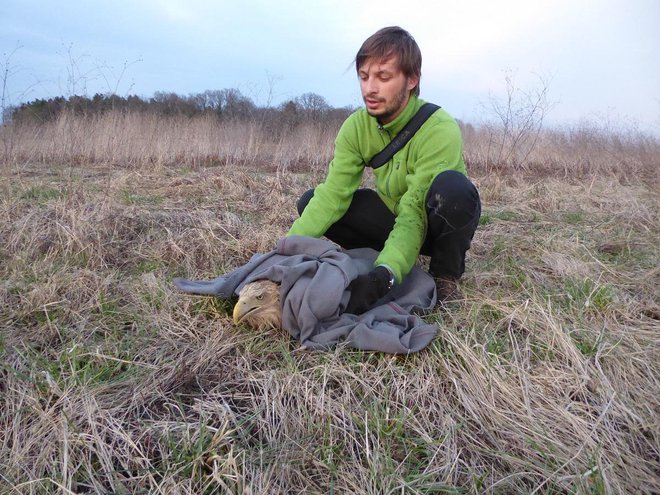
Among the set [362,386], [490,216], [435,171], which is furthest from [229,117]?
[362,386]

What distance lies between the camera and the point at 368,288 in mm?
1698

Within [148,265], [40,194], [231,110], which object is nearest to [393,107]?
[148,265]

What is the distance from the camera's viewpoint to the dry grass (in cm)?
114

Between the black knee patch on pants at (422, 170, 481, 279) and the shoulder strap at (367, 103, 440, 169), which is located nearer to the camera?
the black knee patch on pants at (422, 170, 481, 279)

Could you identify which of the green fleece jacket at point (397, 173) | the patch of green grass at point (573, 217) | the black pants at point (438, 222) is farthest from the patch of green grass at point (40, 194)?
the patch of green grass at point (573, 217)

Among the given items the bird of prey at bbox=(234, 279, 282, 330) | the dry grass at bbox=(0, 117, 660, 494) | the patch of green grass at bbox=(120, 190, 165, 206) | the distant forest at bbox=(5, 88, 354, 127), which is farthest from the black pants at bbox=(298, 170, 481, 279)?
the distant forest at bbox=(5, 88, 354, 127)

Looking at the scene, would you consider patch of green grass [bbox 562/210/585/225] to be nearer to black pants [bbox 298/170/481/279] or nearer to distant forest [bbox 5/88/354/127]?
black pants [bbox 298/170/481/279]

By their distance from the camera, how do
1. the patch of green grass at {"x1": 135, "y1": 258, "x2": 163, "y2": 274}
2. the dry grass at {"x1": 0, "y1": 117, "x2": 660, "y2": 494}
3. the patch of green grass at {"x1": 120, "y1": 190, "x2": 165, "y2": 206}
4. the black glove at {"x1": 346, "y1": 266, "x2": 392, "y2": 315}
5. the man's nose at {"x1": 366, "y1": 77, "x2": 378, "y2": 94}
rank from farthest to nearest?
the patch of green grass at {"x1": 120, "y1": 190, "x2": 165, "y2": 206} < the patch of green grass at {"x1": 135, "y1": 258, "x2": 163, "y2": 274} < the man's nose at {"x1": 366, "y1": 77, "x2": 378, "y2": 94} < the black glove at {"x1": 346, "y1": 266, "x2": 392, "y2": 315} < the dry grass at {"x1": 0, "y1": 117, "x2": 660, "y2": 494}

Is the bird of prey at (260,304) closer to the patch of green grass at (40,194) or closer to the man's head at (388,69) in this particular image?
the man's head at (388,69)

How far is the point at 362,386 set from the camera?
1.44m

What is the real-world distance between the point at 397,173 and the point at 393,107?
285 millimetres

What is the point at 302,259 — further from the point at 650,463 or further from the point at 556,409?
the point at 650,463

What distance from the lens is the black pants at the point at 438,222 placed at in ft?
5.82

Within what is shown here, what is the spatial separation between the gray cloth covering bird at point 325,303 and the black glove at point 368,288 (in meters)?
0.03
